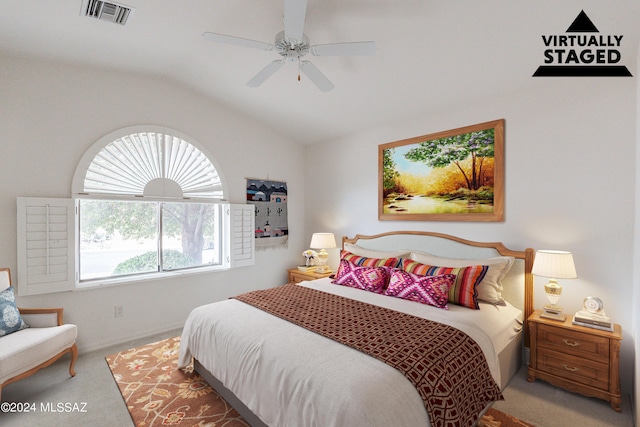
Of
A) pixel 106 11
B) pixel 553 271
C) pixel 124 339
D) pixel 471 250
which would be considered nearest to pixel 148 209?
pixel 124 339

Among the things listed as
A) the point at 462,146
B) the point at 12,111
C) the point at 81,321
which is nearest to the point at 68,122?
the point at 12,111

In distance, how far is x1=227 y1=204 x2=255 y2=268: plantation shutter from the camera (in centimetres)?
414

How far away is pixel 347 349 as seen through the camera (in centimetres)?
178

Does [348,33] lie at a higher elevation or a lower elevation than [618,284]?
higher

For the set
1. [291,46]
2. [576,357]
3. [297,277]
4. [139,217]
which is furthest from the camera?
[297,277]

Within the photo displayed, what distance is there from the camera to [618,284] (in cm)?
241

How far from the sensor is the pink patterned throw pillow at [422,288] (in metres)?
2.60

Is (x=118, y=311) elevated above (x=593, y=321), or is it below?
below

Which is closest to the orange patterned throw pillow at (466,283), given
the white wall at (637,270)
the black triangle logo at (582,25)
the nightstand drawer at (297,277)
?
the white wall at (637,270)

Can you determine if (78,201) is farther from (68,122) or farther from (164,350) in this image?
(164,350)

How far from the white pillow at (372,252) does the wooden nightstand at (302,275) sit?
52 cm

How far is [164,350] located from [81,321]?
90 centimetres

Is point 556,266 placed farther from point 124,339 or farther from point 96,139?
point 96,139

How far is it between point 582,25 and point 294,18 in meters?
2.01
